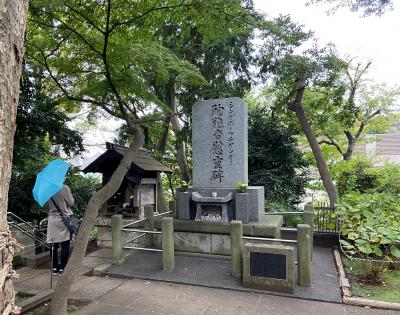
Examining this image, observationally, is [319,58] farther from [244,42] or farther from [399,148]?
[399,148]

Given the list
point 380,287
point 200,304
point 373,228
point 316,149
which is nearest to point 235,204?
point 373,228

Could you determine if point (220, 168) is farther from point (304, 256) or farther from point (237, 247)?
point (304, 256)

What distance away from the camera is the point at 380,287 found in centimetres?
583

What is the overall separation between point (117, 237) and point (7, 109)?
5.88 metres

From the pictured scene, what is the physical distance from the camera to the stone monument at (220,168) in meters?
8.31

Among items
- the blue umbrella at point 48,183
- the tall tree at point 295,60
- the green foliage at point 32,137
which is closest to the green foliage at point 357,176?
the tall tree at point 295,60

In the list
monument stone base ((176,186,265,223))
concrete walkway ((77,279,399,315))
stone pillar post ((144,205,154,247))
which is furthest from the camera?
stone pillar post ((144,205,154,247))

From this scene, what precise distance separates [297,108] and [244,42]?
3.82 meters

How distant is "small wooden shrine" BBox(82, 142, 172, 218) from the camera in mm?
9078

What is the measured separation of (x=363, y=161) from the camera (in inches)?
566

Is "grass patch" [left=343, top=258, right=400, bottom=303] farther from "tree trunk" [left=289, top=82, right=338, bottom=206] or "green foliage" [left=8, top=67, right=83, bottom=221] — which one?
"green foliage" [left=8, top=67, right=83, bottom=221]

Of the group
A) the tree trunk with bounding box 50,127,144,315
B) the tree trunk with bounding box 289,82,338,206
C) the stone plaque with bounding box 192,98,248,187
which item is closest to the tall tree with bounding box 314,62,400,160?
the tree trunk with bounding box 289,82,338,206

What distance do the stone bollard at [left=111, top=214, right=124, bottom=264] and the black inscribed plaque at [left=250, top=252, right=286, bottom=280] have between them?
3273mm

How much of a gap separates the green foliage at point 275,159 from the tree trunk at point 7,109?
12.8 m
